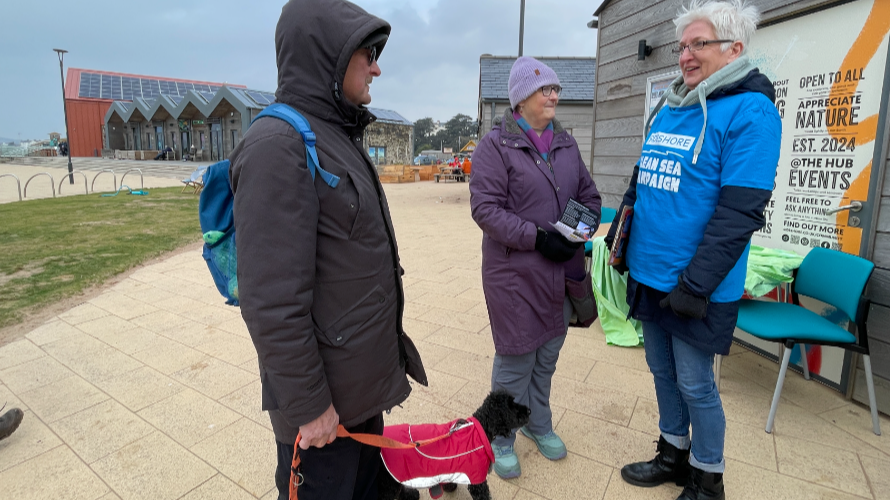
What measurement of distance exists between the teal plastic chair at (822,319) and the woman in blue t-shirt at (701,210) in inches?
34.4

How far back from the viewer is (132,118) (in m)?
40.7

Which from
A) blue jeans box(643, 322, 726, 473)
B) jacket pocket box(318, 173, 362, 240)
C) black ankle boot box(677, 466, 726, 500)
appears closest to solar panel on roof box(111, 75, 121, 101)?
jacket pocket box(318, 173, 362, 240)

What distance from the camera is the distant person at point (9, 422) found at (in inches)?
104

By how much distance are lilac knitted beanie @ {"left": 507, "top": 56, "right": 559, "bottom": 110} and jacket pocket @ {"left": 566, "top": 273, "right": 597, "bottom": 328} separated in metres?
0.89

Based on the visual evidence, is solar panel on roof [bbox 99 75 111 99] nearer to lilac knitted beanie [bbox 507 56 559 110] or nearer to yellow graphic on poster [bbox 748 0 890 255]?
lilac knitted beanie [bbox 507 56 559 110]

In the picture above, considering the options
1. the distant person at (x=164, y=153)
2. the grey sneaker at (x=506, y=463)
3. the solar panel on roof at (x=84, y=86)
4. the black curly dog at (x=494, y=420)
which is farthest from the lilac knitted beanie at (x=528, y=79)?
the solar panel on roof at (x=84, y=86)

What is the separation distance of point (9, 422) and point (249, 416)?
1217 millimetres

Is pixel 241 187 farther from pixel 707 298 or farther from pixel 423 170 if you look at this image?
pixel 423 170

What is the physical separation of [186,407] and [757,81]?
343 centimetres

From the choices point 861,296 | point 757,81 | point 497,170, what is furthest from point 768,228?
point 497,170

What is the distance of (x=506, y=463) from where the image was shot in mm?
2391

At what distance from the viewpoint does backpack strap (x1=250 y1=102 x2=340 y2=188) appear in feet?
4.25

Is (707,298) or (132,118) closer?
(707,298)

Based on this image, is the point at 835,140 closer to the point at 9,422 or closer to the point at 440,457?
the point at 440,457
